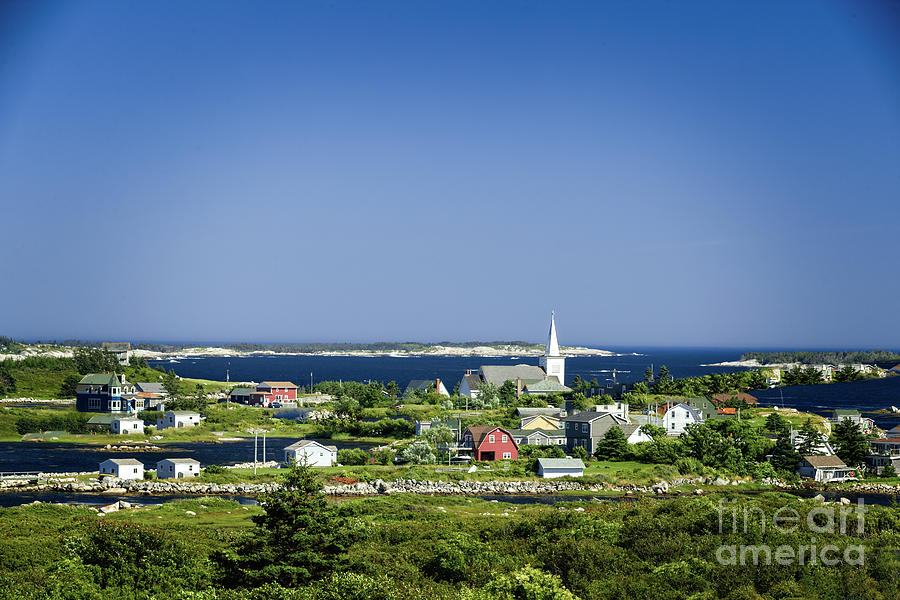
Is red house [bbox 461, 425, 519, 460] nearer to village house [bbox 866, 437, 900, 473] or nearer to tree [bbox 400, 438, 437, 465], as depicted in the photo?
tree [bbox 400, 438, 437, 465]

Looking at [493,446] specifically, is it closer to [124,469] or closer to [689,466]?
[689,466]

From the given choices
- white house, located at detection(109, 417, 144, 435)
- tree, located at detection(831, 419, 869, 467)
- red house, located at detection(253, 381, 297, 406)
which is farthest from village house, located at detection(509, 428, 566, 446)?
red house, located at detection(253, 381, 297, 406)

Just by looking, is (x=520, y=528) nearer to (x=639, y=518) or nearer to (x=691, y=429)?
(x=639, y=518)

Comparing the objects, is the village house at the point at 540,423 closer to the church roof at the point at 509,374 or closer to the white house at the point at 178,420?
the white house at the point at 178,420

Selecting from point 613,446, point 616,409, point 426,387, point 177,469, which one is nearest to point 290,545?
point 177,469

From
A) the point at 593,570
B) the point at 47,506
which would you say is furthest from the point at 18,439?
the point at 593,570

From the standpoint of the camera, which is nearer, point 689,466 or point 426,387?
point 689,466
